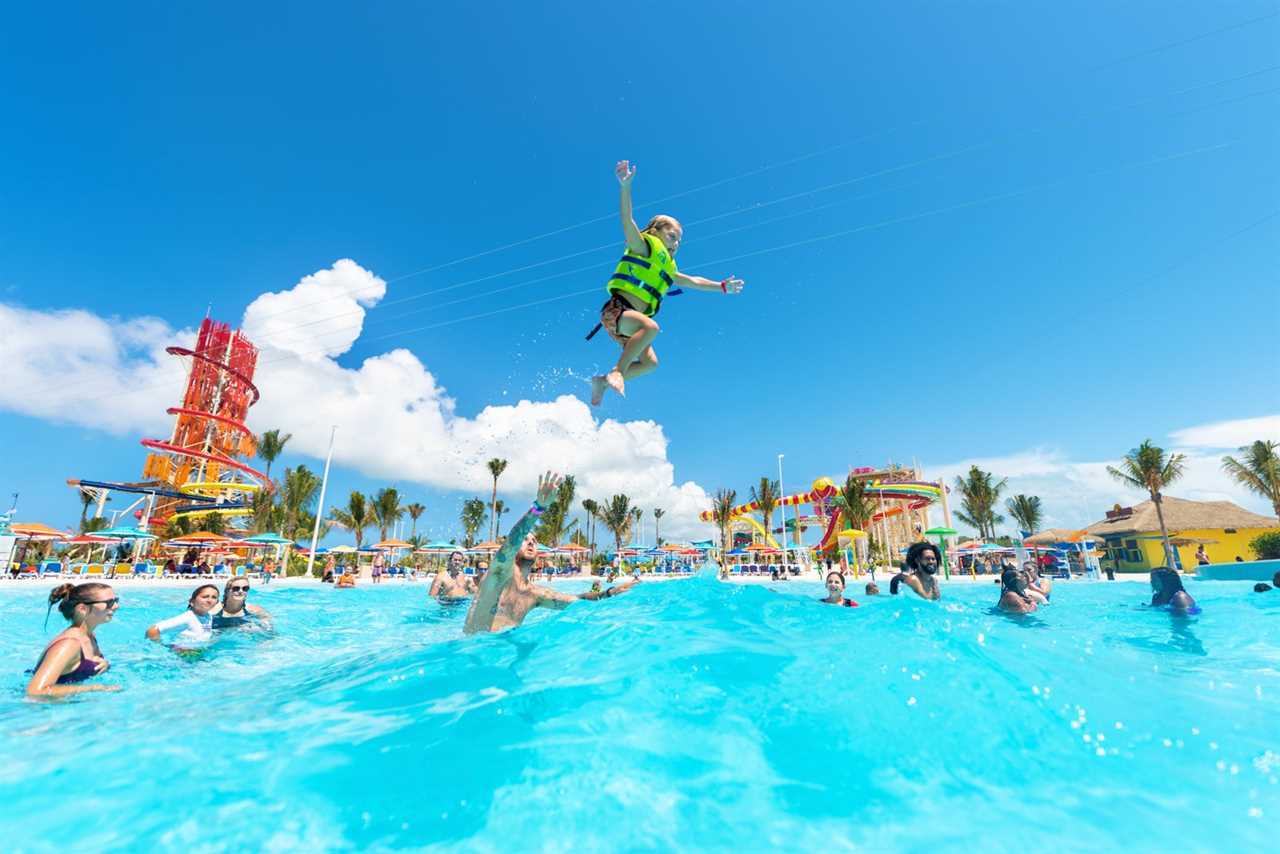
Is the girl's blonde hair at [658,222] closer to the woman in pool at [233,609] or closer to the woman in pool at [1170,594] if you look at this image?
the woman in pool at [233,609]

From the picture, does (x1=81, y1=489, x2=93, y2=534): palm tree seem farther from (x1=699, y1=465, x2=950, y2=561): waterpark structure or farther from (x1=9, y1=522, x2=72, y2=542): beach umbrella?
(x1=699, y1=465, x2=950, y2=561): waterpark structure

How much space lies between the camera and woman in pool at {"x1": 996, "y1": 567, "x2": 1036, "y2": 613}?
387 inches

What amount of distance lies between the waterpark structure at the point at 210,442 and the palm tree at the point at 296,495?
427cm

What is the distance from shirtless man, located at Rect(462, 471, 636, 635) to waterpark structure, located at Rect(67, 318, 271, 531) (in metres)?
39.2

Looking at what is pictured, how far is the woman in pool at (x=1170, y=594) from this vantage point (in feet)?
33.6

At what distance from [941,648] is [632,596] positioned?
4862mm

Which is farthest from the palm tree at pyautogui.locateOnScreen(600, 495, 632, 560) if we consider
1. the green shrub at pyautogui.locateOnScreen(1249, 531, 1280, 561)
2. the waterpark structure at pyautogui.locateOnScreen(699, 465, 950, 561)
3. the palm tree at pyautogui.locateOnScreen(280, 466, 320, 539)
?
the green shrub at pyautogui.locateOnScreen(1249, 531, 1280, 561)

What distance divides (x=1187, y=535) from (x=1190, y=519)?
2.51 metres

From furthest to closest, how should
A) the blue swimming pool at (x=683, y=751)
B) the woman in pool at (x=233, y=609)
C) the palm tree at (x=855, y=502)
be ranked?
the palm tree at (x=855, y=502) → the woman in pool at (x=233, y=609) → the blue swimming pool at (x=683, y=751)

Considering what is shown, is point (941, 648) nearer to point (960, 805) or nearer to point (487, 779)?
point (960, 805)

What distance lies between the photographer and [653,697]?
379 centimetres

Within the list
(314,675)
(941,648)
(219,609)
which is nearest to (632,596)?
(314,675)

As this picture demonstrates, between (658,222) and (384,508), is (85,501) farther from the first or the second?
(658,222)

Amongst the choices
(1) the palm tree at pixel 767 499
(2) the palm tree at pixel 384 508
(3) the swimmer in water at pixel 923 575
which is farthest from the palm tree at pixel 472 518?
(3) the swimmer in water at pixel 923 575
